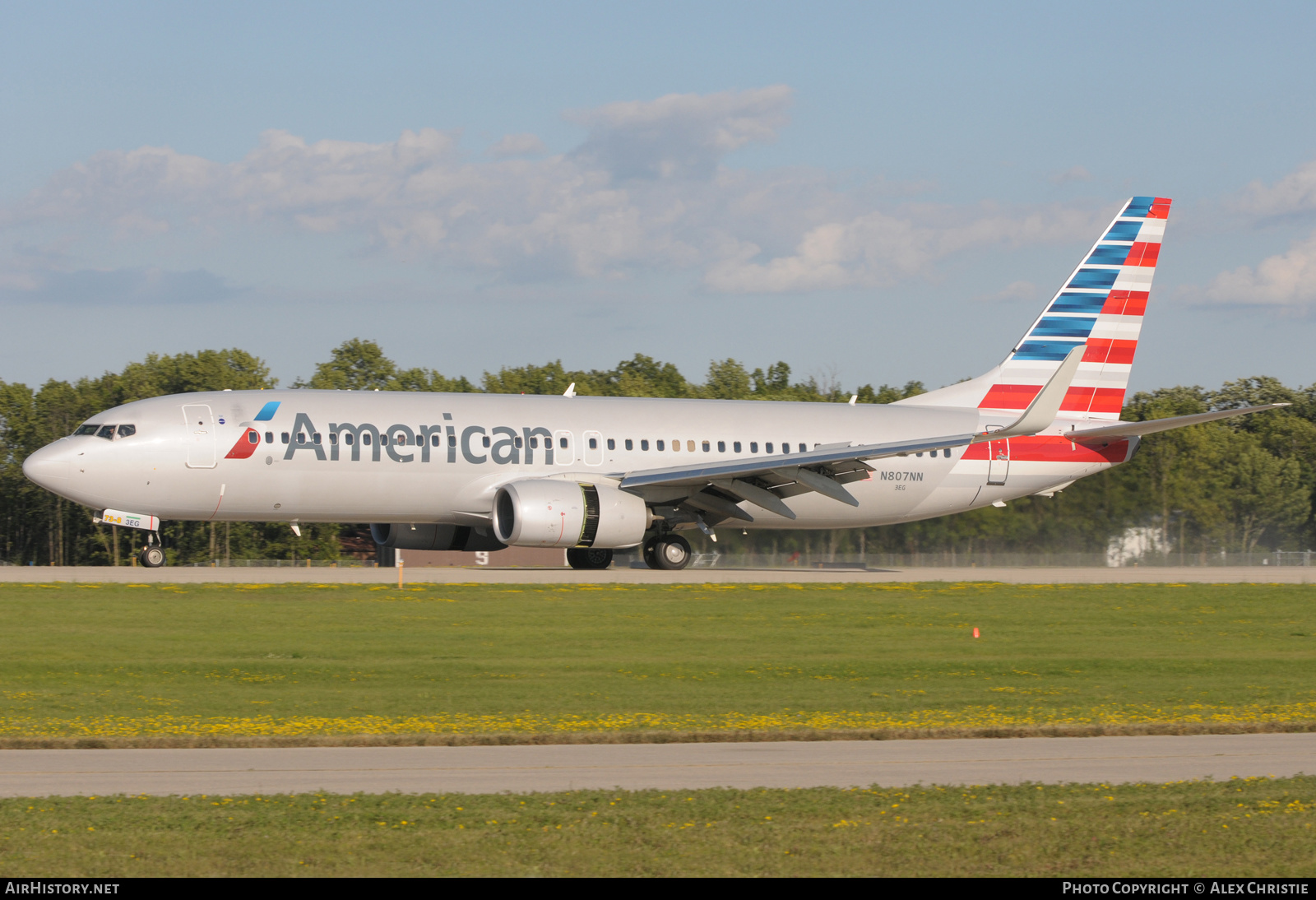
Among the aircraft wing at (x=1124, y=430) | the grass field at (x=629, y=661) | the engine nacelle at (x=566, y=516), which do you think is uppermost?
the aircraft wing at (x=1124, y=430)

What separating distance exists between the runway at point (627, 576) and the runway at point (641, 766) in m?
18.1

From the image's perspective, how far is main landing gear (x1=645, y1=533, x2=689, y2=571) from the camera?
3669 cm

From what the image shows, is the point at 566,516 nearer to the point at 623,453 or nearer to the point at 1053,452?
the point at 623,453

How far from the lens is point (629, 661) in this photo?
20.8 meters

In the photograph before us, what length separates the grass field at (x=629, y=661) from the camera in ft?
49.7

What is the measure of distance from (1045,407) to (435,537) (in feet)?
53.2

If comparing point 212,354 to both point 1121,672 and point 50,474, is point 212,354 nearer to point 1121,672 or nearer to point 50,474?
point 50,474

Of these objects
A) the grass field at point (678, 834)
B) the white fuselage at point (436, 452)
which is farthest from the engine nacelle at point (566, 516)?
the grass field at point (678, 834)

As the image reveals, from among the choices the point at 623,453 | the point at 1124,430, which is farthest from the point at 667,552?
the point at 1124,430

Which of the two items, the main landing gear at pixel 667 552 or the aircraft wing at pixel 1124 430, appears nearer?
the aircraft wing at pixel 1124 430

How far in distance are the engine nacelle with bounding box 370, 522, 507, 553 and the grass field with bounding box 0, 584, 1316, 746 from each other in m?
6.87

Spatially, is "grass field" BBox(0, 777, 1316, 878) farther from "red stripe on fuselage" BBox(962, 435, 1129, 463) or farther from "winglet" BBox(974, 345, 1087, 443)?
"red stripe on fuselage" BBox(962, 435, 1129, 463)

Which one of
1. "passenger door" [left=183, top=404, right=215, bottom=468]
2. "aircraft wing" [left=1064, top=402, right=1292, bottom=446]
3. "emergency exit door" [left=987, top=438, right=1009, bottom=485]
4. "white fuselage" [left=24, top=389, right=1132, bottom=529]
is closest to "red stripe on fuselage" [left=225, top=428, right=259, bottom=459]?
"white fuselage" [left=24, top=389, right=1132, bottom=529]

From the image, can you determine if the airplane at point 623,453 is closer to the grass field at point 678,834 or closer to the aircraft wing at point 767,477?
the aircraft wing at point 767,477
